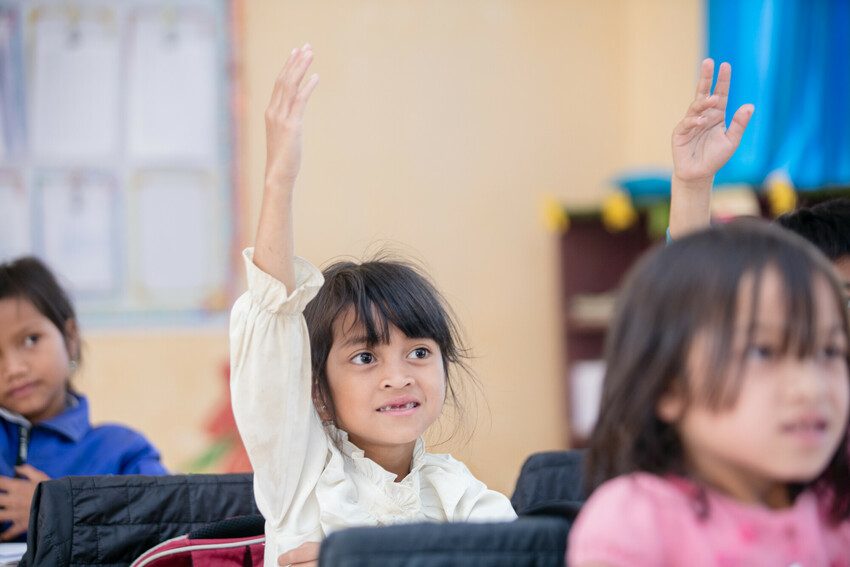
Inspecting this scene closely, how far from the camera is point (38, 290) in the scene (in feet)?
7.06

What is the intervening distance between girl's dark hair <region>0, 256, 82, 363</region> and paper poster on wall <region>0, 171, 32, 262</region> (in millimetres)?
1957

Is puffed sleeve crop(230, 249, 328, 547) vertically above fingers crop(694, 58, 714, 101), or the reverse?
fingers crop(694, 58, 714, 101)

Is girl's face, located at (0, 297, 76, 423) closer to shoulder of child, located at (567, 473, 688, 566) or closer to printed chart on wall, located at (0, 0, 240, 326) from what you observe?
shoulder of child, located at (567, 473, 688, 566)

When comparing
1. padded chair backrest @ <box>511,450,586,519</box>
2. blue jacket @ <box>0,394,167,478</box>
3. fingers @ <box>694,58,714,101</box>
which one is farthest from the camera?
blue jacket @ <box>0,394,167,478</box>

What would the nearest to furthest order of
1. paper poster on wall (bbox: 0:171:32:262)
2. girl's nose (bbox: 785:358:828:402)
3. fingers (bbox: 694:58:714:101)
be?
girl's nose (bbox: 785:358:828:402)
fingers (bbox: 694:58:714:101)
paper poster on wall (bbox: 0:171:32:262)

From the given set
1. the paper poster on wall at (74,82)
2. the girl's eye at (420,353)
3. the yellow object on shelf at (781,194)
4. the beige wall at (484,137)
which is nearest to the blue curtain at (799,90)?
the yellow object on shelf at (781,194)

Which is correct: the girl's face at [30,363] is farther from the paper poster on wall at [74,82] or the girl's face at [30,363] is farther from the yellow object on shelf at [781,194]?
the yellow object on shelf at [781,194]

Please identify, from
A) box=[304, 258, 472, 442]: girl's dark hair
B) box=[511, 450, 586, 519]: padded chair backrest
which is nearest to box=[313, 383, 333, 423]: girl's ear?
box=[304, 258, 472, 442]: girl's dark hair

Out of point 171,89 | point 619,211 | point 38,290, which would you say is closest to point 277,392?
point 38,290

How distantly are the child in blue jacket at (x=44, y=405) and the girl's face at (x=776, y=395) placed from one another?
138 centimetres

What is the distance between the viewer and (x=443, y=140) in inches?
182

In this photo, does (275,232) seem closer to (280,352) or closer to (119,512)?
(280,352)

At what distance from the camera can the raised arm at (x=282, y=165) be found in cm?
124

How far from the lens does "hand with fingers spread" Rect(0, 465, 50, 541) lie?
1.79m
